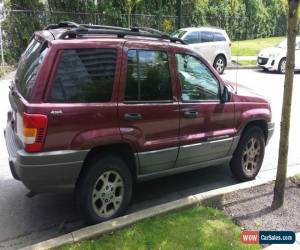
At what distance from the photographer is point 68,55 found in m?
4.37

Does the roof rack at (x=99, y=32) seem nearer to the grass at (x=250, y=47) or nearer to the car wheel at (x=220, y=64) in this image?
the car wheel at (x=220, y=64)

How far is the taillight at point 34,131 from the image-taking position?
163 inches

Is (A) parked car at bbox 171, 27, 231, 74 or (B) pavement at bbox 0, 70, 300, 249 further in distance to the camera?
(A) parked car at bbox 171, 27, 231, 74

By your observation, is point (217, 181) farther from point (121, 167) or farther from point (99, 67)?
point (99, 67)

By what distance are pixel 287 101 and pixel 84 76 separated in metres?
2.11

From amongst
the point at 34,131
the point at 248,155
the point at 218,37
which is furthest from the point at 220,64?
the point at 34,131

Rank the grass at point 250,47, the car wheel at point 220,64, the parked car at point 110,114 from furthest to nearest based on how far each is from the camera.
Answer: the grass at point 250,47
the car wheel at point 220,64
the parked car at point 110,114

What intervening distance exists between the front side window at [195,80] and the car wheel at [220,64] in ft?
43.2

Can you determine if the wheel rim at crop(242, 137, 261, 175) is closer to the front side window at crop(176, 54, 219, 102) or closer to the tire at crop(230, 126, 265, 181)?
the tire at crop(230, 126, 265, 181)

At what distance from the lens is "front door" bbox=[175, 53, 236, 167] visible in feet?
17.2

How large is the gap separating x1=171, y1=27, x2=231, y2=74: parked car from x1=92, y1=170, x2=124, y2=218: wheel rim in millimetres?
13645

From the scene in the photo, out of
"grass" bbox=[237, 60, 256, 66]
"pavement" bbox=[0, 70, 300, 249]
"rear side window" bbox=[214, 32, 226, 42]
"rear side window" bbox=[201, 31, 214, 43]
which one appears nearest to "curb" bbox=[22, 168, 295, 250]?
"pavement" bbox=[0, 70, 300, 249]

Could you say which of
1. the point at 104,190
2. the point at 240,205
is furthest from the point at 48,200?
the point at 240,205

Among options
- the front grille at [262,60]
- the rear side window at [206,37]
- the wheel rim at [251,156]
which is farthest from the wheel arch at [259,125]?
the front grille at [262,60]
